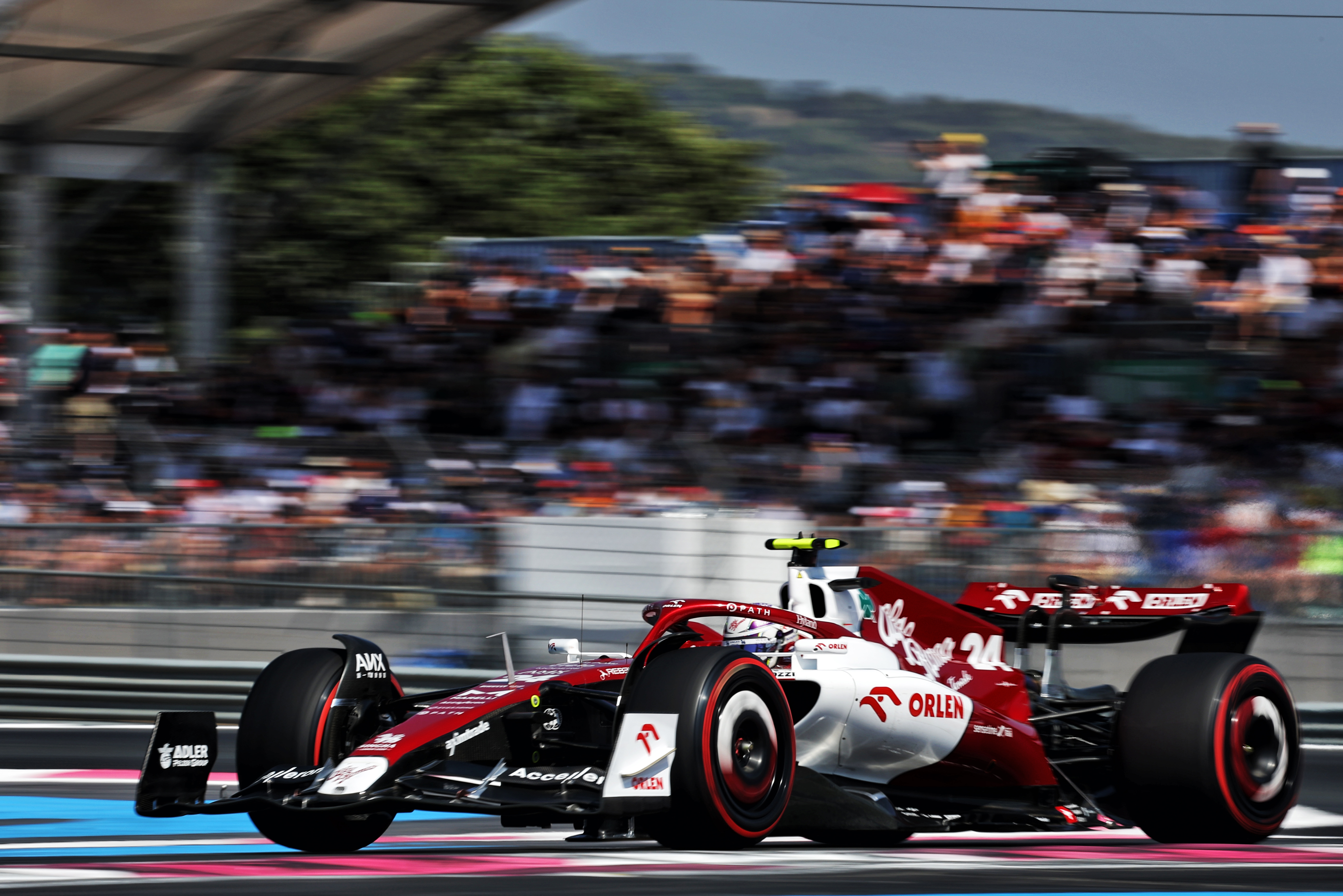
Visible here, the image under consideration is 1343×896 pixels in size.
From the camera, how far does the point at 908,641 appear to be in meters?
6.47

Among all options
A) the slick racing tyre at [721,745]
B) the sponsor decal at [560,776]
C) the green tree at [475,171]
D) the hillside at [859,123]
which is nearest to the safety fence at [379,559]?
the slick racing tyre at [721,745]

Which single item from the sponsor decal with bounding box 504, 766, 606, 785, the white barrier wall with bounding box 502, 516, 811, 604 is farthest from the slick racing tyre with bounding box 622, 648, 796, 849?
the white barrier wall with bounding box 502, 516, 811, 604

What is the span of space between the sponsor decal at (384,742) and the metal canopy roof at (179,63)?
1132 centimetres

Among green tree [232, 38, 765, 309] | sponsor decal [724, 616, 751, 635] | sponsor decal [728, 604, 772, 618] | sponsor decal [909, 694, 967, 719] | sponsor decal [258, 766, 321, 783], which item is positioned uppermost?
green tree [232, 38, 765, 309]

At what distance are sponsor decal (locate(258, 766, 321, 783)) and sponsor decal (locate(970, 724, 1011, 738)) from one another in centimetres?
221

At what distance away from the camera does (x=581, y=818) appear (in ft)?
15.9

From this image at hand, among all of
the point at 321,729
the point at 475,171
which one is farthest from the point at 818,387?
the point at 475,171

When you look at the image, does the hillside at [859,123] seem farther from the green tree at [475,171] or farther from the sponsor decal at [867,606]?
the sponsor decal at [867,606]

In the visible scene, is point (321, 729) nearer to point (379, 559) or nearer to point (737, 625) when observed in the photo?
point (737, 625)

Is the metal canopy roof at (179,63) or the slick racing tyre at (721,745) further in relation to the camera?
the metal canopy roof at (179,63)

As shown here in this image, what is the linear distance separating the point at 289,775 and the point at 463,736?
1.81 ft

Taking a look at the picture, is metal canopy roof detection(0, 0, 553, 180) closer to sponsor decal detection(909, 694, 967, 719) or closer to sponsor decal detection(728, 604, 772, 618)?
sponsor decal detection(728, 604, 772, 618)

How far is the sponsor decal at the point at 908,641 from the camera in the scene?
6.39 m

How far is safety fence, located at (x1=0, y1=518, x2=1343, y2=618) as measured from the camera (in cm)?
991
